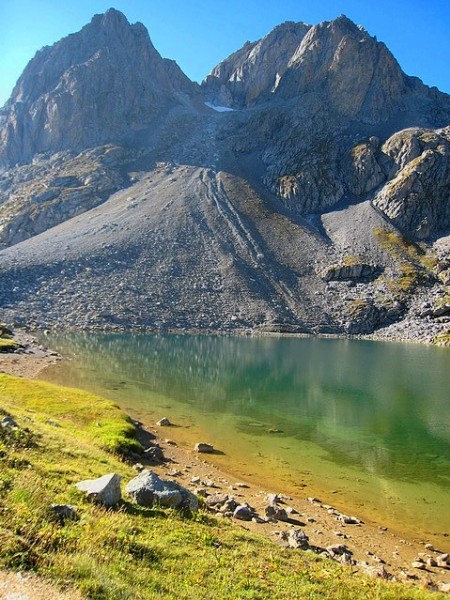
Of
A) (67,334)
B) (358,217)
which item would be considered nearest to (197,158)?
(358,217)

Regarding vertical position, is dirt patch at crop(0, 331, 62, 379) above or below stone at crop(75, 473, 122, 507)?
below

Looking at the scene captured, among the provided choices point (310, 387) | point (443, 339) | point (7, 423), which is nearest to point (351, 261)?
point (443, 339)

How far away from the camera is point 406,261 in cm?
14412

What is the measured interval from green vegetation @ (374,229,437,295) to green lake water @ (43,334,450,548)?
172 ft

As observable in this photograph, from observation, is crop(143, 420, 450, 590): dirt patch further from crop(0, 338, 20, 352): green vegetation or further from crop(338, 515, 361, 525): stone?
crop(0, 338, 20, 352): green vegetation

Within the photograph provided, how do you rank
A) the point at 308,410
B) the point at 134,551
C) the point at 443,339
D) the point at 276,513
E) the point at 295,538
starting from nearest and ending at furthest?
the point at 134,551 → the point at 295,538 → the point at 276,513 → the point at 308,410 → the point at 443,339

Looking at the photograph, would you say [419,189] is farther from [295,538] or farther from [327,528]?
[295,538]

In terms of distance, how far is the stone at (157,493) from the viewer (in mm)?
13891

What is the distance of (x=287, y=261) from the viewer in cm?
14200

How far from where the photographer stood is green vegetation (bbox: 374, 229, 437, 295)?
441 feet

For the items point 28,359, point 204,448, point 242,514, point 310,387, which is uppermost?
point 242,514

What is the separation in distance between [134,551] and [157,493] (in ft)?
12.6

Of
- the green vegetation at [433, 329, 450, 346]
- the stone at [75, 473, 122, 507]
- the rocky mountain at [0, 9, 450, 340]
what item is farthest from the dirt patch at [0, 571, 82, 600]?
the green vegetation at [433, 329, 450, 346]

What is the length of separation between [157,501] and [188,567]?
372cm
